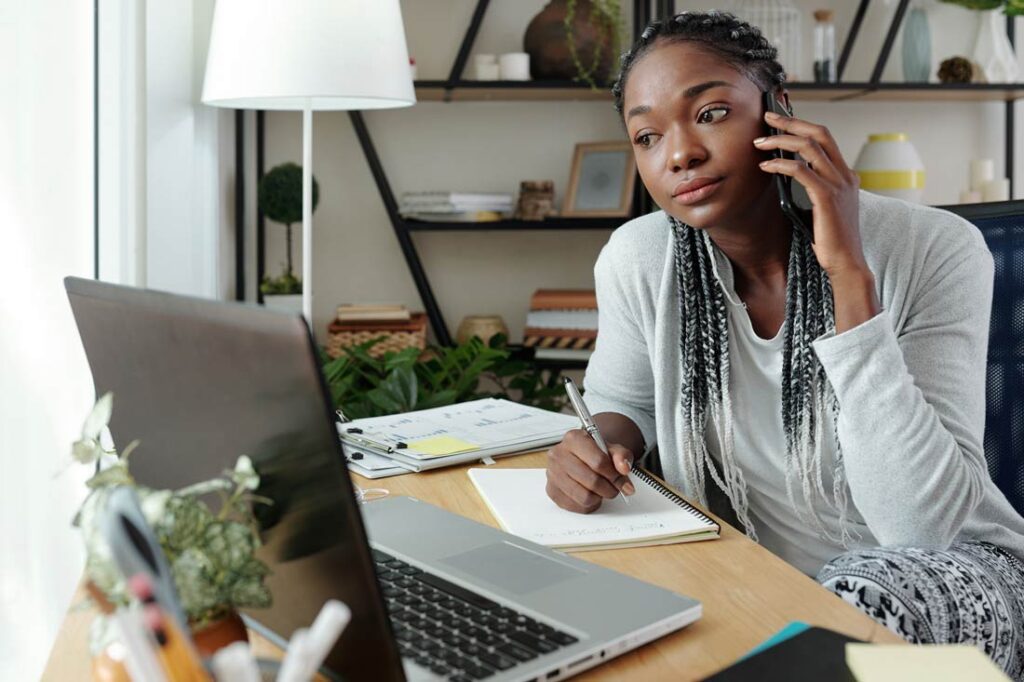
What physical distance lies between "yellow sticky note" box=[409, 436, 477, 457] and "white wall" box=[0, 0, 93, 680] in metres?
0.54

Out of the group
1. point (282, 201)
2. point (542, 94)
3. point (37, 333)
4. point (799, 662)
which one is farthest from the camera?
point (542, 94)

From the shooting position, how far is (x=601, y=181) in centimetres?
291

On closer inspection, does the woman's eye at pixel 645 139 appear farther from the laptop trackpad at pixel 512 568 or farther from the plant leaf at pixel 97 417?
the plant leaf at pixel 97 417

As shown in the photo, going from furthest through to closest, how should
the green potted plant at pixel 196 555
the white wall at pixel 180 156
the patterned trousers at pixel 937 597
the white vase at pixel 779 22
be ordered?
the white vase at pixel 779 22
the white wall at pixel 180 156
the patterned trousers at pixel 937 597
the green potted plant at pixel 196 555

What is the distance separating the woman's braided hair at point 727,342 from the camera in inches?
49.0

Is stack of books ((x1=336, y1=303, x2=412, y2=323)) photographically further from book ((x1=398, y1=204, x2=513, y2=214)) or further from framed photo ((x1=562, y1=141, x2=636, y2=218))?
framed photo ((x1=562, y1=141, x2=636, y2=218))

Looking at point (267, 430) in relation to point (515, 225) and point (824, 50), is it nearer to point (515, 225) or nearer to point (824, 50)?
point (515, 225)

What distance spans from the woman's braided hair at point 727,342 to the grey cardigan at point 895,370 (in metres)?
0.03

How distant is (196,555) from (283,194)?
225cm

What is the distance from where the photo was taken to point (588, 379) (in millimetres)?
1494

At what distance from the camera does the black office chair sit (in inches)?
51.8

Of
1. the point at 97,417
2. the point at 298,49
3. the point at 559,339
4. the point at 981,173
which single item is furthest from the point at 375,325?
the point at 97,417

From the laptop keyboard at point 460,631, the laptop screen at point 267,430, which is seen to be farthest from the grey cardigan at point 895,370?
the laptop screen at point 267,430

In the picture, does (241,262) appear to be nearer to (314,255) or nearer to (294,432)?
(314,255)
